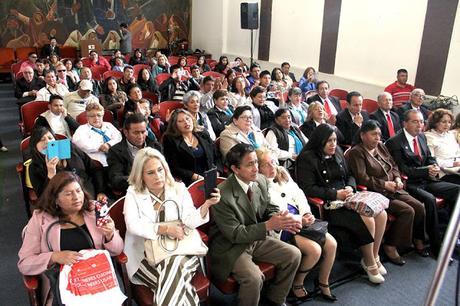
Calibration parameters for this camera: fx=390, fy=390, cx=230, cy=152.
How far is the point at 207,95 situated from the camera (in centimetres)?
571

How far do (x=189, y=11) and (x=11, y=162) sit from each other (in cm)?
1001

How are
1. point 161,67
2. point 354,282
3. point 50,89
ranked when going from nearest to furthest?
point 354,282
point 50,89
point 161,67

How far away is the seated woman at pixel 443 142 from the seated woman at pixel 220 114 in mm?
2283

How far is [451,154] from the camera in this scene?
13.5ft

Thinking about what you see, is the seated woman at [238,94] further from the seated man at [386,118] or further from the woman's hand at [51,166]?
the woman's hand at [51,166]

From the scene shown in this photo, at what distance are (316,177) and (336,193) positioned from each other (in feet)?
0.69

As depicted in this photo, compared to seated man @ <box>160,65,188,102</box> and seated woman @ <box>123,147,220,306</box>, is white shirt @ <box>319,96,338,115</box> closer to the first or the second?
seated man @ <box>160,65,188,102</box>

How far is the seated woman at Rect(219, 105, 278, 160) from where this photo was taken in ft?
12.9

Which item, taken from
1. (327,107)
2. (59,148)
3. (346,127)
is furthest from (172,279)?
(327,107)

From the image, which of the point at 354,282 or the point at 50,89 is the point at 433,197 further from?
the point at 50,89

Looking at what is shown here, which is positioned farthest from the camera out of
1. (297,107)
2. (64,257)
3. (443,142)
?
(297,107)

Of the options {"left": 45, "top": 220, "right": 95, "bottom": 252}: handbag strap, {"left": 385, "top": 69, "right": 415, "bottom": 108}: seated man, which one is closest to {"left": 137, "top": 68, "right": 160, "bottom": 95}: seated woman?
{"left": 385, "top": 69, "right": 415, "bottom": 108}: seated man

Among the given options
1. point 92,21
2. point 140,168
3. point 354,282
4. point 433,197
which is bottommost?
point 354,282

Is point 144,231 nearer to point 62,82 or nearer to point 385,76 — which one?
point 62,82
